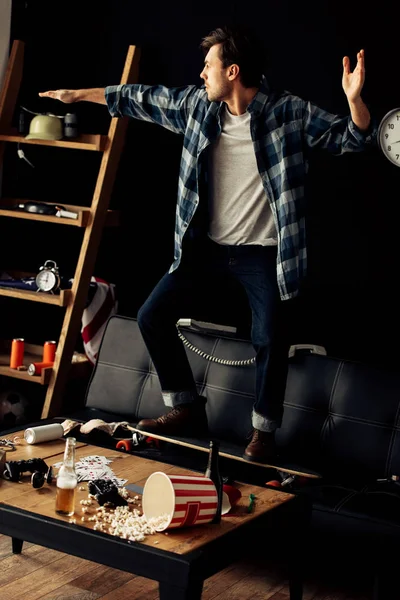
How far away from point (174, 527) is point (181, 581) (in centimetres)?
20

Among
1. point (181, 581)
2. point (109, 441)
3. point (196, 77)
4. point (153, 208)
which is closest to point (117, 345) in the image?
point (109, 441)

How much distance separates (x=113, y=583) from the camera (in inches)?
125

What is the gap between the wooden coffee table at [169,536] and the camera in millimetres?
2334

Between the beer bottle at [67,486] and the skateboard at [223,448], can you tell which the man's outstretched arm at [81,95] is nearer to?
the skateboard at [223,448]

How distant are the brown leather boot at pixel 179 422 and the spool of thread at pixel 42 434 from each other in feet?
1.76

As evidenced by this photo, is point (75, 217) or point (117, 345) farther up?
point (75, 217)

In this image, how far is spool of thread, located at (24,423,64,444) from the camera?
3170mm

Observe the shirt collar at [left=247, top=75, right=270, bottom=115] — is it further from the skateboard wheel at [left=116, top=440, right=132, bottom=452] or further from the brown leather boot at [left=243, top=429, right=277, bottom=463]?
the skateboard wheel at [left=116, top=440, right=132, bottom=452]

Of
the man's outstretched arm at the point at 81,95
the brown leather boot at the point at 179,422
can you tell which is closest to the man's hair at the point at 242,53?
the man's outstretched arm at the point at 81,95

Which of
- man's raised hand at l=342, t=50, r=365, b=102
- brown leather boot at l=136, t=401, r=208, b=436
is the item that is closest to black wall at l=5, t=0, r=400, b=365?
man's raised hand at l=342, t=50, r=365, b=102

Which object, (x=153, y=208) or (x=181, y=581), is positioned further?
(x=153, y=208)

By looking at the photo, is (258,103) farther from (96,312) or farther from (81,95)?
(96,312)

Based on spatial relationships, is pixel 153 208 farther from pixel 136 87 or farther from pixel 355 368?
pixel 355 368

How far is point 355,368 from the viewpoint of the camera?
3576 mm
